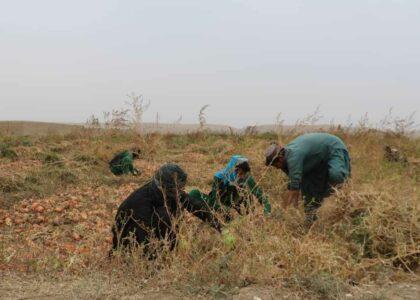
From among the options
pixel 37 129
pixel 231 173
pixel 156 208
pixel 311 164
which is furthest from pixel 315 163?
pixel 37 129

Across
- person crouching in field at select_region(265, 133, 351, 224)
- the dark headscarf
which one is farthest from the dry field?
the dark headscarf

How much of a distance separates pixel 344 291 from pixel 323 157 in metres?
2.10

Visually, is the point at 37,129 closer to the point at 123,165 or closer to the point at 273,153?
the point at 123,165

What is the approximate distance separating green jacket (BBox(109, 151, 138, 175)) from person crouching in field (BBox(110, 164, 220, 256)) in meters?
4.15

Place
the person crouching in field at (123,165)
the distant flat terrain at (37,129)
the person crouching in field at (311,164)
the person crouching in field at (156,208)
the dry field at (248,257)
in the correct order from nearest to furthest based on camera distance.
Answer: the dry field at (248,257), the person crouching in field at (156,208), the person crouching in field at (311,164), the person crouching in field at (123,165), the distant flat terrain at (37,129)

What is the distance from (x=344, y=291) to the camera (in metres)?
2.82

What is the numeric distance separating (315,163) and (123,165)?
4111 millimetres

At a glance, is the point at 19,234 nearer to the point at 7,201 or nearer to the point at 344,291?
the point at 7,201

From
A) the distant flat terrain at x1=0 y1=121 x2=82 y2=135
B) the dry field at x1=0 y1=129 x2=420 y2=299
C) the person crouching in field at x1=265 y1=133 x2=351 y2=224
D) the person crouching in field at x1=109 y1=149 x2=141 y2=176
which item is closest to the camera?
the dry field at x1=0 y1=129 x2=420 y2=299

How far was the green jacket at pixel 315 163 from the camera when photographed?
457 cm

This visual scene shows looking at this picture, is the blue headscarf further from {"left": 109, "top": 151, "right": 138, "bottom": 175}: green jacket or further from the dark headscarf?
{"left": 109, "top": 151, "right": 138, "bottom": 175}: green jacket

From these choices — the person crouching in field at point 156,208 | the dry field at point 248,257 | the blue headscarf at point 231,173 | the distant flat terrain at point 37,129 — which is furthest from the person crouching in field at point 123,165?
the distant flat terrain at point 37,129

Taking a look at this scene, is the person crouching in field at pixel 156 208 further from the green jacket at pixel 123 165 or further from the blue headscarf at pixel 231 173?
the green jacket at pixel 123 165

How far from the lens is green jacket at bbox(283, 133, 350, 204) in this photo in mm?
4570
